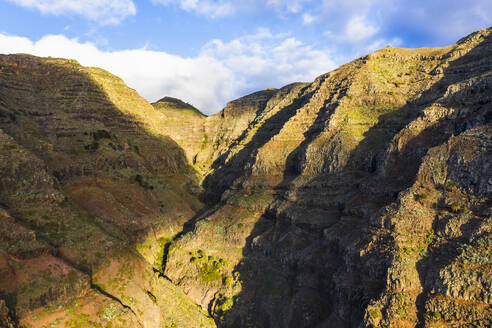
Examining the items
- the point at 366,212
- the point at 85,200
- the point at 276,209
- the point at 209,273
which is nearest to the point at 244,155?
the point at 276,209

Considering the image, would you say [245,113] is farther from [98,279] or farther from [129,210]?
[98,279]

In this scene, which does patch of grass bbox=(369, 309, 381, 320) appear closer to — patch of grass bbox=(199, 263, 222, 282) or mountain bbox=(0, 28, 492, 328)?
mountain bbox=(0, 28, 492, 328)

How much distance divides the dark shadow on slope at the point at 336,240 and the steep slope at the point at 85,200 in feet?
46.7

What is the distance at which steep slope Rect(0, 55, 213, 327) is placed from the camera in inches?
1654

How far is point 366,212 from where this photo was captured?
52219 millimetres

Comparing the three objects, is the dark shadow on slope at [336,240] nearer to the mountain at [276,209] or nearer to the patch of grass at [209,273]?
the mountain at [276,209]

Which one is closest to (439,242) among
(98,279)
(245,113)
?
(98,279)

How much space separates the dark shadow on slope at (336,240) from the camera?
4266 cm

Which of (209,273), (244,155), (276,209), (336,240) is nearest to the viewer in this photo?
(336,240)

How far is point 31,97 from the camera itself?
98250mm

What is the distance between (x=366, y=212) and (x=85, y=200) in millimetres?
70424

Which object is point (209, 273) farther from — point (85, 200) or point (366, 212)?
point (85, 200)

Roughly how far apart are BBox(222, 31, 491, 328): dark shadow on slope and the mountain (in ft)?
1.04

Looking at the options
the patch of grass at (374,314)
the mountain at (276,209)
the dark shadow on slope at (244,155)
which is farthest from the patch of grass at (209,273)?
the dark shadow on slope at (244,155)
